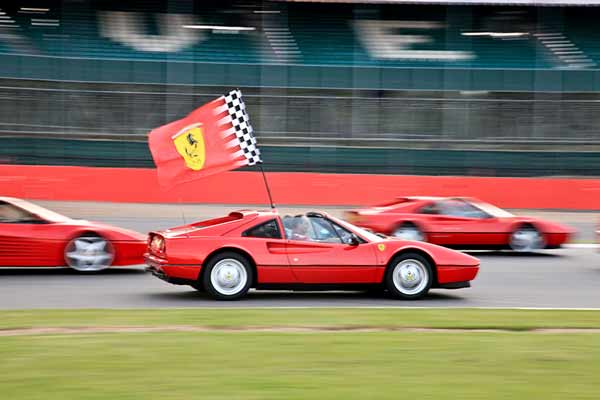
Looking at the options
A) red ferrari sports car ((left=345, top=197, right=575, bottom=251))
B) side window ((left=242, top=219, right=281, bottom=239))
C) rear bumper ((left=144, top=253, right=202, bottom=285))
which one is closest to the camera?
rear bumper ((left=144, top=253, right=202, bottom=285))

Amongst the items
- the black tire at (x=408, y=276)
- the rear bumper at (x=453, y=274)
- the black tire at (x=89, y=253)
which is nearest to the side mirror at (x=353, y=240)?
the black tire at (x=408, y=276)

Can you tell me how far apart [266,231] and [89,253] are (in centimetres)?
308

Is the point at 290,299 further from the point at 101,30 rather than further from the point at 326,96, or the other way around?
the point at 101,30

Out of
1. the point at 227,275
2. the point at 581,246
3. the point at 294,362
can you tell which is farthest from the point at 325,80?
the point at 294,362

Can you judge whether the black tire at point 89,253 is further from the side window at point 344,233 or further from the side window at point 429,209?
the side window at point 429,209

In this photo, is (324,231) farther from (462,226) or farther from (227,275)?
(462,226)

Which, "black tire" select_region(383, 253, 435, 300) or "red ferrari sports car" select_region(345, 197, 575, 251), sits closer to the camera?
"black tire" select_region(383, 253, 435, 300)

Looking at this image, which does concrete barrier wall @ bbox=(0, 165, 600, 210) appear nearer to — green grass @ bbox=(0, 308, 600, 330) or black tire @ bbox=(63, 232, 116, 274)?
black tire @ bbox=(63, 232, 116, 274)

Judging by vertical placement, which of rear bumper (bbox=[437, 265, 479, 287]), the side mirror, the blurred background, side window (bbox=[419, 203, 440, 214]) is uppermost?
the blurred background

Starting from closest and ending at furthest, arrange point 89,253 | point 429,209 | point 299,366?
1. point 299,366
2. point 89,253
3. point 429,209

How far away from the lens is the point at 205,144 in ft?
34.5

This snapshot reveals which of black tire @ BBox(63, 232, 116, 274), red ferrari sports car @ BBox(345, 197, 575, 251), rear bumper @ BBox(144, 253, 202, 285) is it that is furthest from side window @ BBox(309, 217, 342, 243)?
red ferrari sports car @ BBox(345, 197, 575, 251)

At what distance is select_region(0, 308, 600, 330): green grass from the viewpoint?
7457 mm

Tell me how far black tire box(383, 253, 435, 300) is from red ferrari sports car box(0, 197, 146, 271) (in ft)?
12.2
